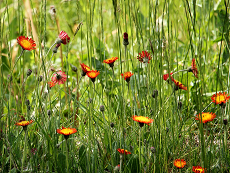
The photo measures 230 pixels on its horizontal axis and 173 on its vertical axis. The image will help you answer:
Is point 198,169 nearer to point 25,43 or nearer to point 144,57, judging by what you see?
point 144,57

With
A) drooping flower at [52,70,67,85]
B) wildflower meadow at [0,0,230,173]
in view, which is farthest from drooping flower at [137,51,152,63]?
drooping flower at [52,70,67,85]

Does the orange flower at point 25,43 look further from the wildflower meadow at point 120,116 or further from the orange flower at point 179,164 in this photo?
the orange flower at point 179,164

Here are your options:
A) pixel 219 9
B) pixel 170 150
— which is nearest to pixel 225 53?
pixel 219 9

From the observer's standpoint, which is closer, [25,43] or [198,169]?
[198,169]

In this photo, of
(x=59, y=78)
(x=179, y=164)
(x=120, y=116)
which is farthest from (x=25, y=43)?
(x=179, y=164)

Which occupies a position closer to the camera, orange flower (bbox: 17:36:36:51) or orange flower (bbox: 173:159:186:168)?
orange flower (bbox: 173:159:186:168)

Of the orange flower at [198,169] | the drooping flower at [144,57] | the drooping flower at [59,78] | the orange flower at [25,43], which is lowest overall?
the orange flower at [198,169]

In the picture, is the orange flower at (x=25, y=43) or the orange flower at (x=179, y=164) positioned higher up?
the orange flower at (x=25, y=43)

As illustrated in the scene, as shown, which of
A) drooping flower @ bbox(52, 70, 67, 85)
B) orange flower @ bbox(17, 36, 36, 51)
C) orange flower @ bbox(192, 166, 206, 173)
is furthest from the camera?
drooping flower @ bbox(52, 70, 67, 85)

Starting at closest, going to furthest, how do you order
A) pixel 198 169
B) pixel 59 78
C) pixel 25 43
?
pixel 198 169 < pixel 25 43 < pixel 59 78

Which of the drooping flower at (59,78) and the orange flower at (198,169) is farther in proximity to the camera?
the drooping flower at (59,78)

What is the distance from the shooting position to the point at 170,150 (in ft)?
3.16

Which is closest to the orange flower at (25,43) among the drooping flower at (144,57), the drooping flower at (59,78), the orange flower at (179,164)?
the drooping flower at (59,78)

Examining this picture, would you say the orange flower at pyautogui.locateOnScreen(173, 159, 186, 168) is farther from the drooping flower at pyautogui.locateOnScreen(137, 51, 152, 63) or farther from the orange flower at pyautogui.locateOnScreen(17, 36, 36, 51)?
the orange flower at pyautogui.locateOnScreen(17, 36, 36, 51)
